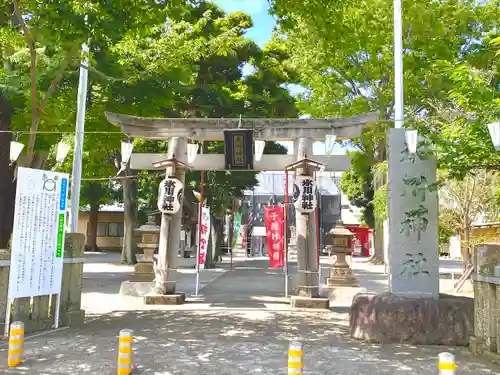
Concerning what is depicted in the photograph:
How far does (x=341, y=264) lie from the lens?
46.3ft

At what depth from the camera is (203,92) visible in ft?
67.4

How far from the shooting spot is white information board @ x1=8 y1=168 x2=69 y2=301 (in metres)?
7.52

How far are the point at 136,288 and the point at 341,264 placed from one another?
20.5 feet

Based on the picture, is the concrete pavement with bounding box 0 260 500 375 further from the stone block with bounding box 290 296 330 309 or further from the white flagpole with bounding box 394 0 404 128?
the white flagpole with bounding box 394 0 404 128

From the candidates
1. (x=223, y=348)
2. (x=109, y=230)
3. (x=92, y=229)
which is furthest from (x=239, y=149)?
(x=109, y=230)

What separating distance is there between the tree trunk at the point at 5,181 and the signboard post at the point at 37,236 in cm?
264

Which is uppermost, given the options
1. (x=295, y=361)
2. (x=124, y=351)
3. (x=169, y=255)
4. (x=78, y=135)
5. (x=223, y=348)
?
(x=78, y=135)

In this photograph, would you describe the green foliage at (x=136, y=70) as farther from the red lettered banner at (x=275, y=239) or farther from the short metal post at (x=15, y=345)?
the red lettered banner at (x=275, y=239)

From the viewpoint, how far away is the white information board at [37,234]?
7516 millimetres

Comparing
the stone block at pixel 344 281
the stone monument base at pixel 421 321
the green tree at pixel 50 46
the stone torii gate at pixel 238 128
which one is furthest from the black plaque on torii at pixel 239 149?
the stone monument base at pixel 421 321

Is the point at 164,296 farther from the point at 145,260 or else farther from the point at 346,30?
the point at 346,30

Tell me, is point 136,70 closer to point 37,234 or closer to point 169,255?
point 169,255

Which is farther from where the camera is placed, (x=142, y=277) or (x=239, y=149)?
(x=142, y=277)

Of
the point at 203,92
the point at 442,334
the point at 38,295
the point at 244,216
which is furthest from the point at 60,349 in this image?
the point at 244,216
